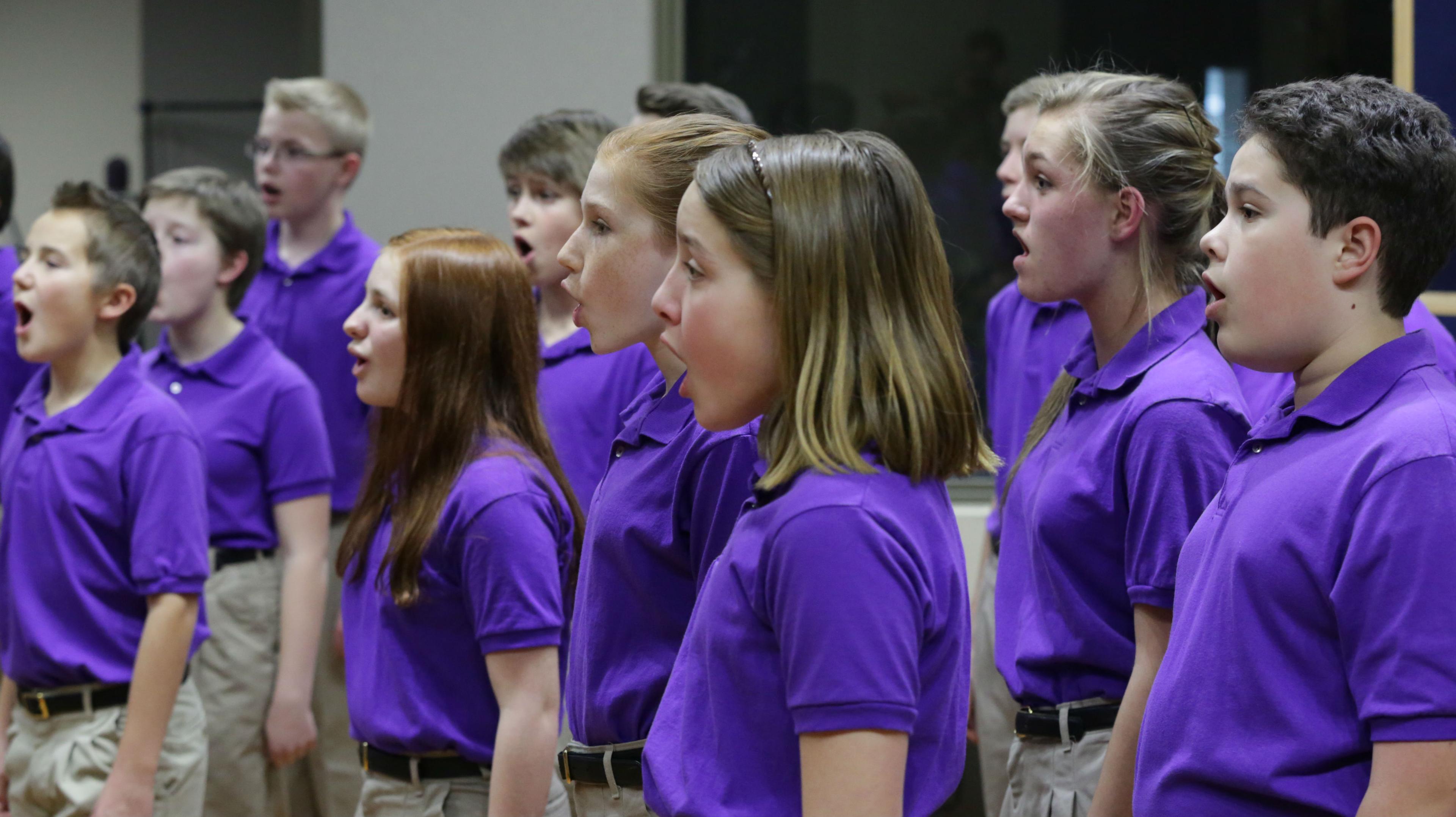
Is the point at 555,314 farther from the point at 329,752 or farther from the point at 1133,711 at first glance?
the point at 1133,711

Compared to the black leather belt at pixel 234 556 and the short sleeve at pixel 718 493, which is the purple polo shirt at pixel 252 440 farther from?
the short sleeve at pixel 718 493

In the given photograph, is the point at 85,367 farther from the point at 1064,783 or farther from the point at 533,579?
the point at 1064,783

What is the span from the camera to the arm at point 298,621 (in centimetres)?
279

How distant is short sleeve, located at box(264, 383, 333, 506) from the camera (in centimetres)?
289

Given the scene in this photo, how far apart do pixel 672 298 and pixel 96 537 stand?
146cm

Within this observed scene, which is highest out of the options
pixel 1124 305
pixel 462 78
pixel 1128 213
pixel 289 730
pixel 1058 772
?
Result: pixel 462 78

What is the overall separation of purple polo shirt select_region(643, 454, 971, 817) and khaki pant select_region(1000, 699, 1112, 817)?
0.51m

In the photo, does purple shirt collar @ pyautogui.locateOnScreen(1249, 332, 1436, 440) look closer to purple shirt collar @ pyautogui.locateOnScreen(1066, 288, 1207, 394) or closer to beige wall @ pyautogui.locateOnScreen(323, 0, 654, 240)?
purple shirt collar @ pyautogui.locateOnScreen(1066, 288, 1207, 394)

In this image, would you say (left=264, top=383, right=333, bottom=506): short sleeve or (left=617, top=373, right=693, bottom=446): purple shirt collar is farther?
(left=264, top=383, right=333, bottom=506): short sleeve

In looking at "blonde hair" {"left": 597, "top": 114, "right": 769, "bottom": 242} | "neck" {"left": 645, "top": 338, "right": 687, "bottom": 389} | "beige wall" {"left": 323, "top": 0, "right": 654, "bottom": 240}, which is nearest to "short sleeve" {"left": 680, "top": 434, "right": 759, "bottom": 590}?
"neck" {"left": 645, "top": 338, "right": 687, "bottom": 389}

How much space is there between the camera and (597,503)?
63.7 inches

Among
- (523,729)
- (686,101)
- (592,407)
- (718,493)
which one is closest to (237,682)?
(592,407)

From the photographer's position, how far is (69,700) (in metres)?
2.35

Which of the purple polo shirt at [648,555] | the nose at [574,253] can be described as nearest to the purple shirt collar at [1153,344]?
the purple polo shirt at [648,555]
